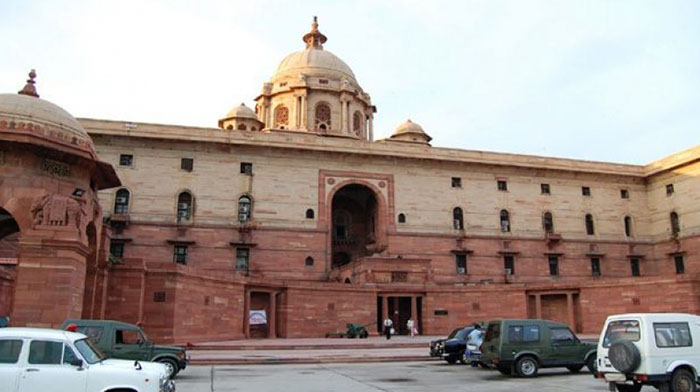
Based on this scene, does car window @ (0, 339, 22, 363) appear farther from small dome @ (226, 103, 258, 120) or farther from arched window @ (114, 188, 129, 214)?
small dome @ (226, 103, 258, 120)

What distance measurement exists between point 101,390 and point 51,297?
32.6 feet

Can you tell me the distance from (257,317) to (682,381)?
74.5 ft

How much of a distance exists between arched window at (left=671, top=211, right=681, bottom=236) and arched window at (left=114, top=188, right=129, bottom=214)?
131 ft

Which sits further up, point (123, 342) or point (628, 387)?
point (123, 342)

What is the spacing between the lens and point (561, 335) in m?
15.6

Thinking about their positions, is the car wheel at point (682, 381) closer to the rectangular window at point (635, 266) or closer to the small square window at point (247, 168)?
the small square window at point (247, 168)

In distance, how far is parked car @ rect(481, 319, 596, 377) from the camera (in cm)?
1494

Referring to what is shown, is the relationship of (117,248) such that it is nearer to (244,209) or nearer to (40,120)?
(244,209)

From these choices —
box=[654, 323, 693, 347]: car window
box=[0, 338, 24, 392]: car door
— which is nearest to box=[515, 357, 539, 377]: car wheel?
box=[654, 323, 693, 347]: car window

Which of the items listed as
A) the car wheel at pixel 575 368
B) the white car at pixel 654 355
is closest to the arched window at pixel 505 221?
the car wheel at pixel 575 368

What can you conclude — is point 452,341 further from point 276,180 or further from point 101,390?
point 276,180

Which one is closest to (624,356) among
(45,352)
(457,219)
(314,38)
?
(45,352)

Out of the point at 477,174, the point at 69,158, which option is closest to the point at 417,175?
the point at 477,174

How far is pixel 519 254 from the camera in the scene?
140 ft
